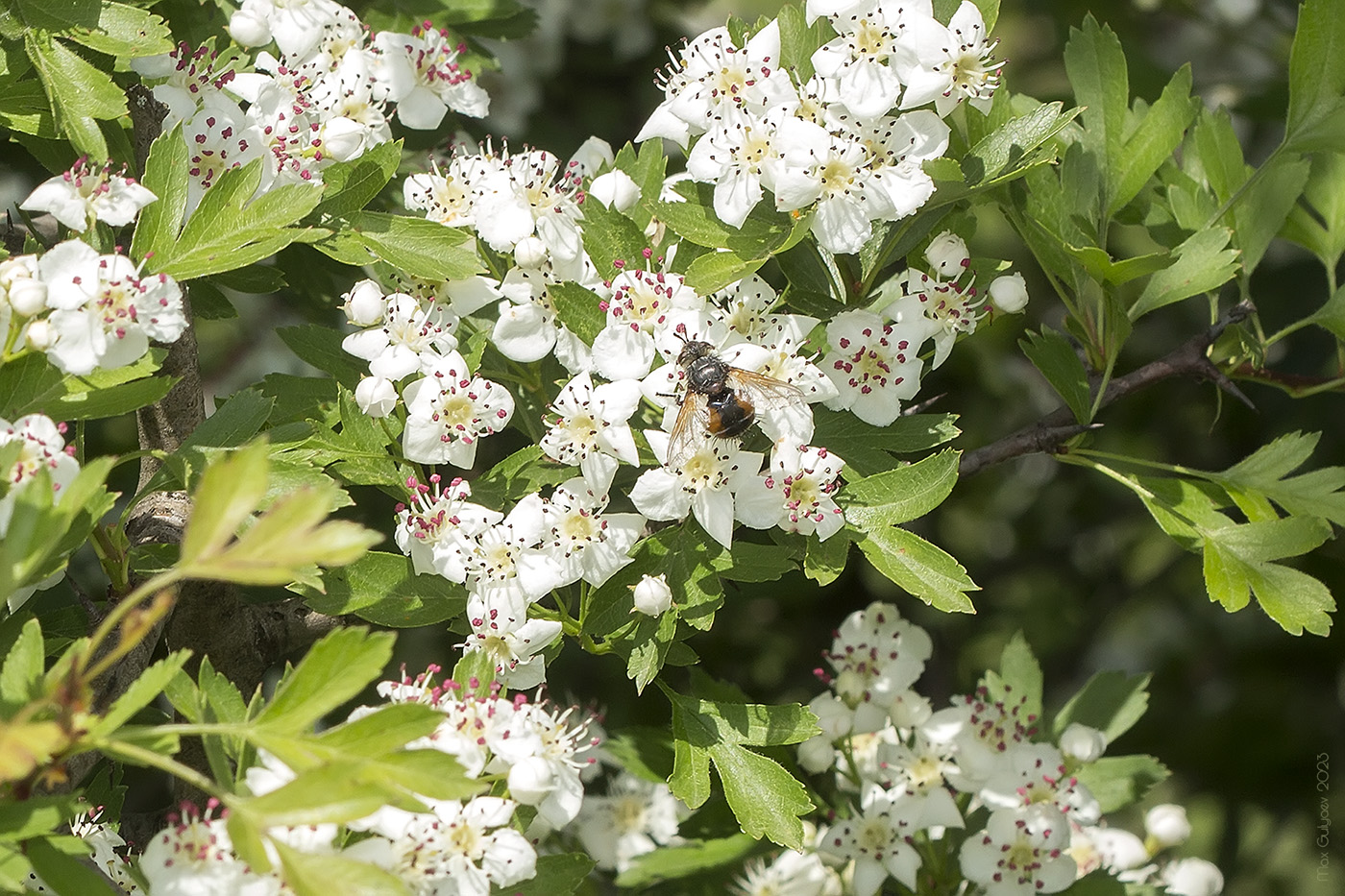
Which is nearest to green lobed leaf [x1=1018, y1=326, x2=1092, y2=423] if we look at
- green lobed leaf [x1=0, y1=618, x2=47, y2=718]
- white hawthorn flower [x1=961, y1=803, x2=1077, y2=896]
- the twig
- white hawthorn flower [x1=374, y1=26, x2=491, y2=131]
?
the twig

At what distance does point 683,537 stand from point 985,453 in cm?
42

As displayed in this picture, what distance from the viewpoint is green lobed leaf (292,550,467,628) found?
132 centimetres

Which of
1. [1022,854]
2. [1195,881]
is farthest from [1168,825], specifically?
[1022,854]

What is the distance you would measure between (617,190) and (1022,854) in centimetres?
95

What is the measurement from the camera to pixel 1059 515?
120 inches

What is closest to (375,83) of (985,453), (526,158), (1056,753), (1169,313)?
(526,158)

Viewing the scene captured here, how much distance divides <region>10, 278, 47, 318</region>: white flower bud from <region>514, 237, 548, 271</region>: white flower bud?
464mm

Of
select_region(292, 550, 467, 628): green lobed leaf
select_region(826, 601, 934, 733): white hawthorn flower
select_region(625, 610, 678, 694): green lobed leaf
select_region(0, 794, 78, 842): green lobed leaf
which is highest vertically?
select_region(0, 794, 78, 842): green lobed leaf

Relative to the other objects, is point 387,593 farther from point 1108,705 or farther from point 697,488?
point 1108,705

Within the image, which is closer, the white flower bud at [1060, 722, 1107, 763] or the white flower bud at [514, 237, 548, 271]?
the white flower bud at [514, 237, 548, 271]

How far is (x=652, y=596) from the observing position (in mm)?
1276

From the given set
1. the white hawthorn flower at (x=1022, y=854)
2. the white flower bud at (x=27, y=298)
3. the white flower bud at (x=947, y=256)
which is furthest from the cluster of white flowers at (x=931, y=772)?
A: the white flower bud at (x=27, y=298)

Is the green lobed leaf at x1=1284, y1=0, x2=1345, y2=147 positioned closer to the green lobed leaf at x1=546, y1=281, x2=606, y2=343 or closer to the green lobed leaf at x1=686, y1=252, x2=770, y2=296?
the green lobed leaf at x1=686, y1=252, x2=770, y2=296

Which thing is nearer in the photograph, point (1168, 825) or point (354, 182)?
point (354, 182)
